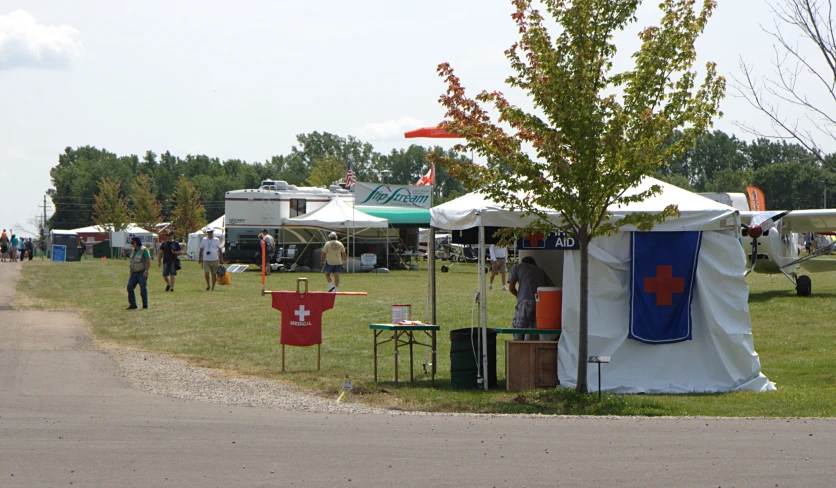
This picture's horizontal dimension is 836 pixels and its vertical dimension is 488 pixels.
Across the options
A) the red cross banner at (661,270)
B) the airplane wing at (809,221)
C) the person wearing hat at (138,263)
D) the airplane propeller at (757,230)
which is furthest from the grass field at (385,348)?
the airplane wing at (809,221)

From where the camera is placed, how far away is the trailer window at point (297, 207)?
39688 millimetres

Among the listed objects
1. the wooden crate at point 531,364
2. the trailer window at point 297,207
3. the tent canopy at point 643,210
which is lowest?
the wooden crate at point 531,364

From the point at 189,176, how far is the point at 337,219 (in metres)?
116

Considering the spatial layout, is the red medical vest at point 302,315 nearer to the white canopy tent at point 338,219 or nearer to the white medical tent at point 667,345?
the white medical tent at point 667,345

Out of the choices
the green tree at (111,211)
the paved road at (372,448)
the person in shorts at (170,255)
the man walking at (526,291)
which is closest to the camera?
A: the paved road at (372,448)

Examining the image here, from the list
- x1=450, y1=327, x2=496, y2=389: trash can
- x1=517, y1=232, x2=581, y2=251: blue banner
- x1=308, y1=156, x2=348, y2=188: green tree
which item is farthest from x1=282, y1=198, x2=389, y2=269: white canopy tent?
x1=308, y1=156, x2=348, y2=188: green tree

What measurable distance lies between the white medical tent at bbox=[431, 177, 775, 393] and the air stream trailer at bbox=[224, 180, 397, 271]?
26.7m

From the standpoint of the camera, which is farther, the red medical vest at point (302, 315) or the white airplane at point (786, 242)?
the white airplane at point (786, 242)

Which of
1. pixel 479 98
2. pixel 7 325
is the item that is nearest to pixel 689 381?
pixel 479 98

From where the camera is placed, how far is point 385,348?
14.8 metres

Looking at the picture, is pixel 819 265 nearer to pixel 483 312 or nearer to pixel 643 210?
pixel 643 210

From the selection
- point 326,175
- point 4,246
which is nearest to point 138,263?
point 4,246

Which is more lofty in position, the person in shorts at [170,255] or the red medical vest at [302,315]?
the person in shorts at [170,255]

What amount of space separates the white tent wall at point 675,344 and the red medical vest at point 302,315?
11.6 ft
